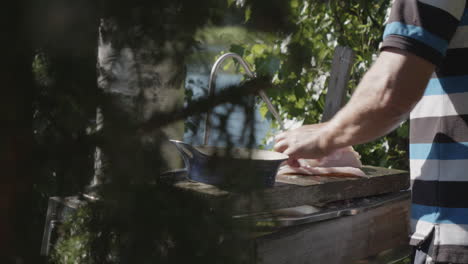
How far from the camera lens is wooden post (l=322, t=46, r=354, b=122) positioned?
7.72ft

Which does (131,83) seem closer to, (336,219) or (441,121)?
(441,121)

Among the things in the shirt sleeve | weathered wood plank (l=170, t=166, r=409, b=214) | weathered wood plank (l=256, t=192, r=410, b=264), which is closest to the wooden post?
weathered wood plank (l=170, t=166, r=409, b=214)

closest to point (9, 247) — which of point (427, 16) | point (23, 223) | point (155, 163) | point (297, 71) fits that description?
point (23, 223)

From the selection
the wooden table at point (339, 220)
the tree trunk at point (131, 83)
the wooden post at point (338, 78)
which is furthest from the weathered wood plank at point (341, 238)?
the tree trunk at point (131, 83)

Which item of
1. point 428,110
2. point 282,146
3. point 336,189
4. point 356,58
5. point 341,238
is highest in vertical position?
point 356,58

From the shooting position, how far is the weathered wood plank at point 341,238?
1.52m

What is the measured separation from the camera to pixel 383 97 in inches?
54.3

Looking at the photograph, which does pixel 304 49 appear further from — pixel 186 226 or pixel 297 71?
pixel 186 226

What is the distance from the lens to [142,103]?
27.1 inches

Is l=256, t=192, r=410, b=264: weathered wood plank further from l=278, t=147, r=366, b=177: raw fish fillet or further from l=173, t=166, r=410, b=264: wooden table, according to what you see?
l=278, t=147, r=366, b=177: raw fish fillet

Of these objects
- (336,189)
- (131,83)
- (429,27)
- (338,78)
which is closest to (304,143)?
(336,189)

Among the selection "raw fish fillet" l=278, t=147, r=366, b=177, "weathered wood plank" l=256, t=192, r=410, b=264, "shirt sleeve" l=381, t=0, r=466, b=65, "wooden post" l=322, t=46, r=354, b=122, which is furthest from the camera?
"wooden post" l=322, t=46, r=354, b=122

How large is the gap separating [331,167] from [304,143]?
30cm

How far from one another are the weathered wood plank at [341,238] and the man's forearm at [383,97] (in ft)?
0.99
